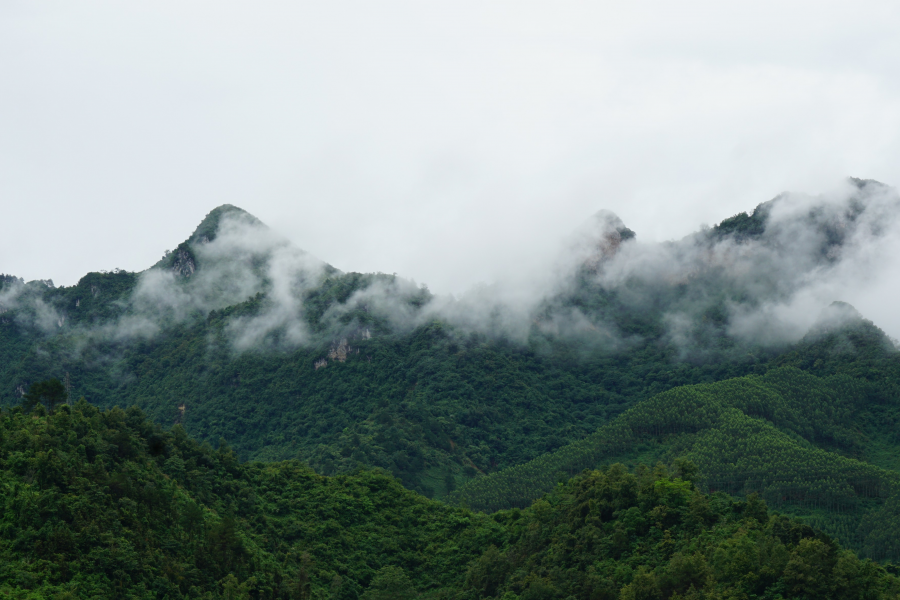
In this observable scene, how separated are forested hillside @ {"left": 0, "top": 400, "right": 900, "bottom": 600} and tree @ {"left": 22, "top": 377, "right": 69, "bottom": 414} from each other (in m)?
2.74

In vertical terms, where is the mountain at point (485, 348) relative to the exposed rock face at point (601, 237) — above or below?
below

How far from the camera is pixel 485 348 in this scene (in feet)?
472

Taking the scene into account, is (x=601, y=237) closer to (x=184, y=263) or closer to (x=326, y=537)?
(x=184, y=263)

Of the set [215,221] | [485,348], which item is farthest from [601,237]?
[215,221]

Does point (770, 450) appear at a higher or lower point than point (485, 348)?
lower

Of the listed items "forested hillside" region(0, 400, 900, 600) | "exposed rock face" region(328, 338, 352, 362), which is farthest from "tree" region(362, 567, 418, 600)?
"exposed rock face" region(328, 338, 352, 362)

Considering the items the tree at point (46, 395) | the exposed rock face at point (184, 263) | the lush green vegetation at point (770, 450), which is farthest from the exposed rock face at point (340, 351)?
the tree at point (46, 395)

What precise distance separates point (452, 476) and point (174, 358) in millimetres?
64781

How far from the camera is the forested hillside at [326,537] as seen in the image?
49.4m

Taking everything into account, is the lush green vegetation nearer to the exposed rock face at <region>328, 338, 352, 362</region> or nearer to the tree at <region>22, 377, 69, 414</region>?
the tree at <region>22, 377, 69, 414</region>

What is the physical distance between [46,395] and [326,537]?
23.6m

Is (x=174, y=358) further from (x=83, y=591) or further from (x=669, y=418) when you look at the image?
(x=83, y=591)

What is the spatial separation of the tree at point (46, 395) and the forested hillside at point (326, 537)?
2.74 meters

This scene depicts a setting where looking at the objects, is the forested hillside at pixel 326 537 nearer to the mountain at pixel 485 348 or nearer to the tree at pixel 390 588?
the tree at pixel 390 588
